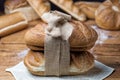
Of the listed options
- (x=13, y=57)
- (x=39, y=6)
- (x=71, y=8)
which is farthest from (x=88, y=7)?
(x=13, y=57)

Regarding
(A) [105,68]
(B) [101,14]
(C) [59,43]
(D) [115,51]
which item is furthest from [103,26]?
(C) [59,43]

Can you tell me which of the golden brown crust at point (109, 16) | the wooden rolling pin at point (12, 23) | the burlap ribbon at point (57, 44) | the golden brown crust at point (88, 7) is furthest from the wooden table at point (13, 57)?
the golden brown crust at point (88, 7)

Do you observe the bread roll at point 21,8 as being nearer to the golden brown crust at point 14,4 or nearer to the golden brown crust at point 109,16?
the golden brown crust at point 14,4

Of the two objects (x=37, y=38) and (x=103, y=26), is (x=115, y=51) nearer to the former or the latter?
(x=103, y=26)

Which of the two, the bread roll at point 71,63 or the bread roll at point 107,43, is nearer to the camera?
the bread roll at point 71,63

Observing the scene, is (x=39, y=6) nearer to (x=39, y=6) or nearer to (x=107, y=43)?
(x=39, y=6)
